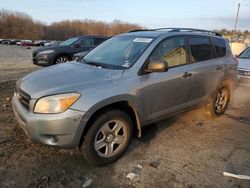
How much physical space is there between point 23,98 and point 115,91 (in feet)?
3.92

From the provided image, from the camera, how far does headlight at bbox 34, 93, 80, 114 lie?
299 centimetres

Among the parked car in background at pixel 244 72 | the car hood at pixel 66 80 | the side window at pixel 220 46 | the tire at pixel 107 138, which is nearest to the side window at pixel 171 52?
the car hood at pixel 66 80

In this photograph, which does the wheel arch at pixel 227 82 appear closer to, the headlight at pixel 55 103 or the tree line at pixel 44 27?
the headlight at pixel 55 103

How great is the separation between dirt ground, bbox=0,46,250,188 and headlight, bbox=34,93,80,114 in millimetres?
842

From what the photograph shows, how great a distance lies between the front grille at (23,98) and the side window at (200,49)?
2.81 metres

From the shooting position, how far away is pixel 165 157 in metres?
3.77

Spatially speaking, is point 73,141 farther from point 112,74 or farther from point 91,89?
point 112,74

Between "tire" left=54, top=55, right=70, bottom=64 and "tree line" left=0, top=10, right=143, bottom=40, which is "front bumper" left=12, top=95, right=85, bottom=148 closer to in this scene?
"tire" left=54, top=55, right=70, bottom=64

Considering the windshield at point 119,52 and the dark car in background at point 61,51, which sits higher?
Answer: the windshield at point 119,52

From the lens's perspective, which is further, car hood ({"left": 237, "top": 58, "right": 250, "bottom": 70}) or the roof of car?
car hood ({"left": 237, "top": 58, "right": 250, "bottom": 70})

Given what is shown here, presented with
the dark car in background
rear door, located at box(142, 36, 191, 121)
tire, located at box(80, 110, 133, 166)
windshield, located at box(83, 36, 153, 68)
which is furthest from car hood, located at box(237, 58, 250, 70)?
the dark car in background

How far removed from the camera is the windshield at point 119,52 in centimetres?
382

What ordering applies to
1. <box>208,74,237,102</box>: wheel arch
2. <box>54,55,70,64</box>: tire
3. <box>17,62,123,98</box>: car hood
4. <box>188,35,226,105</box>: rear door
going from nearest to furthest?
<box>17,62,123,98</box>: car hood, <box>188,35,226,105</box>: rear door, <box>208,74,237,102</box>: wheel arch, <box>54,55,70,64</box>: tire

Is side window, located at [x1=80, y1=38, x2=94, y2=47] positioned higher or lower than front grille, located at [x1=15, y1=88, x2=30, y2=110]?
higher
